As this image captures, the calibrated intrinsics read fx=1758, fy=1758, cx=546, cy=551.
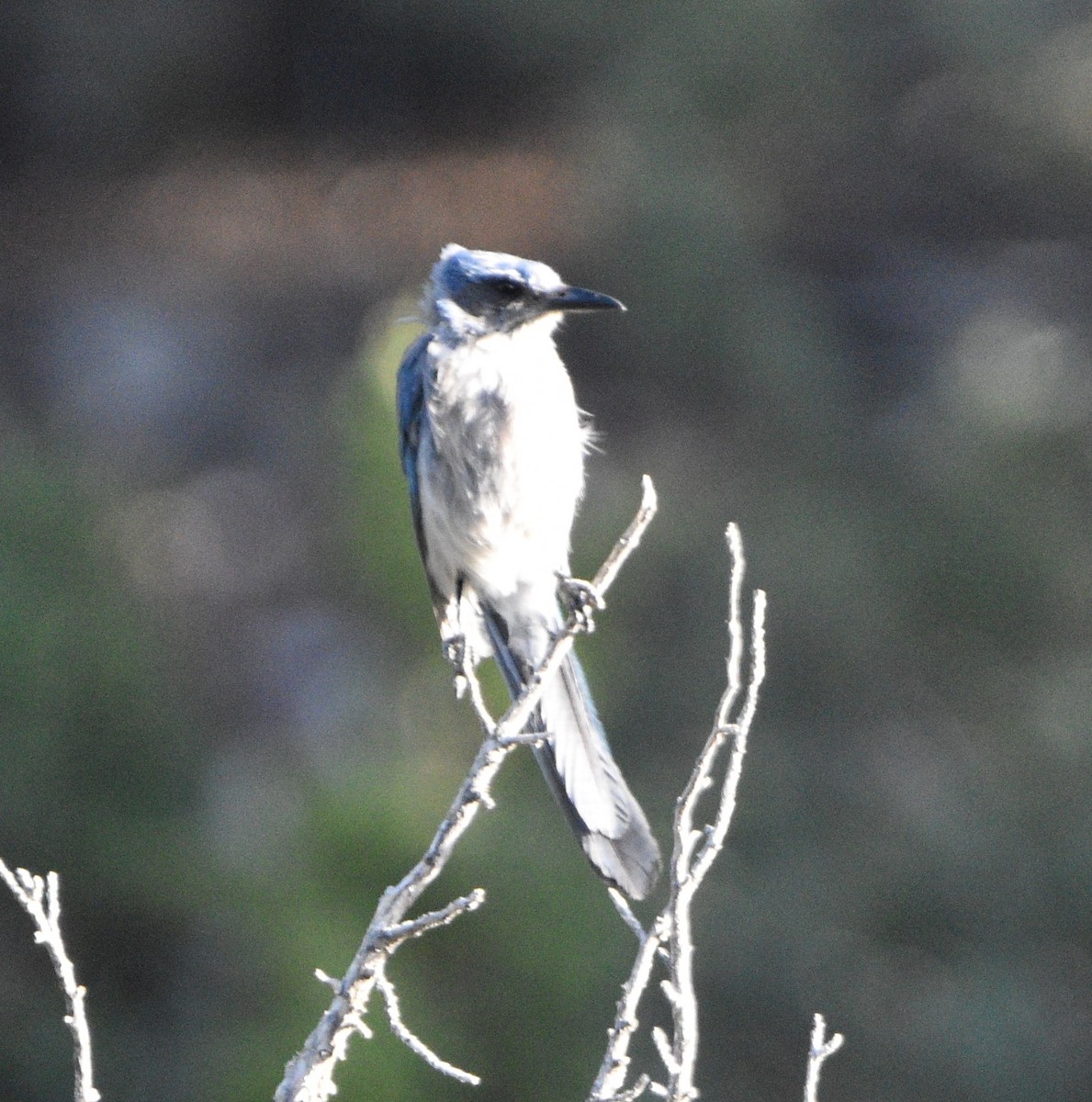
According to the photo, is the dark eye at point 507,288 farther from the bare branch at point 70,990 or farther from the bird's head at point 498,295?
the bare branch at point 70,990

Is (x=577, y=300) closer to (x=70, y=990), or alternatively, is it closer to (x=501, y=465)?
(x=501, y=465)

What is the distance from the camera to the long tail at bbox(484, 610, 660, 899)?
2818 millimetres

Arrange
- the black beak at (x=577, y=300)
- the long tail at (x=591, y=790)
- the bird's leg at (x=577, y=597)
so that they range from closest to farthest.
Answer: the long tail at (x=591, y=790)
the bird's leg at (x=577, y=597)
the black beak at (x=577, y=300)

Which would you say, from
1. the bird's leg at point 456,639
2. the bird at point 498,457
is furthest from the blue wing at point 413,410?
the bird's leg at point 456,639

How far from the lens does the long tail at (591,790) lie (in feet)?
9.25

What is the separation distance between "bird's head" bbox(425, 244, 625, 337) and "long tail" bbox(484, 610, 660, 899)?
0.72 m

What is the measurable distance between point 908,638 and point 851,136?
3327mm

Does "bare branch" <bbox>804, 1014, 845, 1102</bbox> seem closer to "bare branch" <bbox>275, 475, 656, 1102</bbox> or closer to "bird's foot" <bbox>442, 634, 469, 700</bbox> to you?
"bare branch" <bbox>275, 475, 656, 1102</bbox>

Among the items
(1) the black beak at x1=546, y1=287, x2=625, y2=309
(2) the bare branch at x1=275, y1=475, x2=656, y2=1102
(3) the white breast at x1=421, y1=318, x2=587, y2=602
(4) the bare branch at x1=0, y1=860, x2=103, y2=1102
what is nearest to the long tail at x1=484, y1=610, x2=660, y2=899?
(3) the white breast at x1=421, y1=318, x2=587, y2=602

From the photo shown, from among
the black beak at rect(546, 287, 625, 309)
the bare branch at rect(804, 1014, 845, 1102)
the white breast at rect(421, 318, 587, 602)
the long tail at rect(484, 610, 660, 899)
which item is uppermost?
the black beak at rect(546, 287, 625, 309)

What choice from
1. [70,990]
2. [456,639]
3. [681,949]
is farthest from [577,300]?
[70,990]

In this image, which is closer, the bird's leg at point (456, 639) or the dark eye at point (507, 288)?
the bird's leg at point (456, 639)

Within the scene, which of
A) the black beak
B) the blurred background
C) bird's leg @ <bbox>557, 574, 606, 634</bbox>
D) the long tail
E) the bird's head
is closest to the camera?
the long tail

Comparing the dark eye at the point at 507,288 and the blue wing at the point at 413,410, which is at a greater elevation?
the dark eye at the point at 507,288
